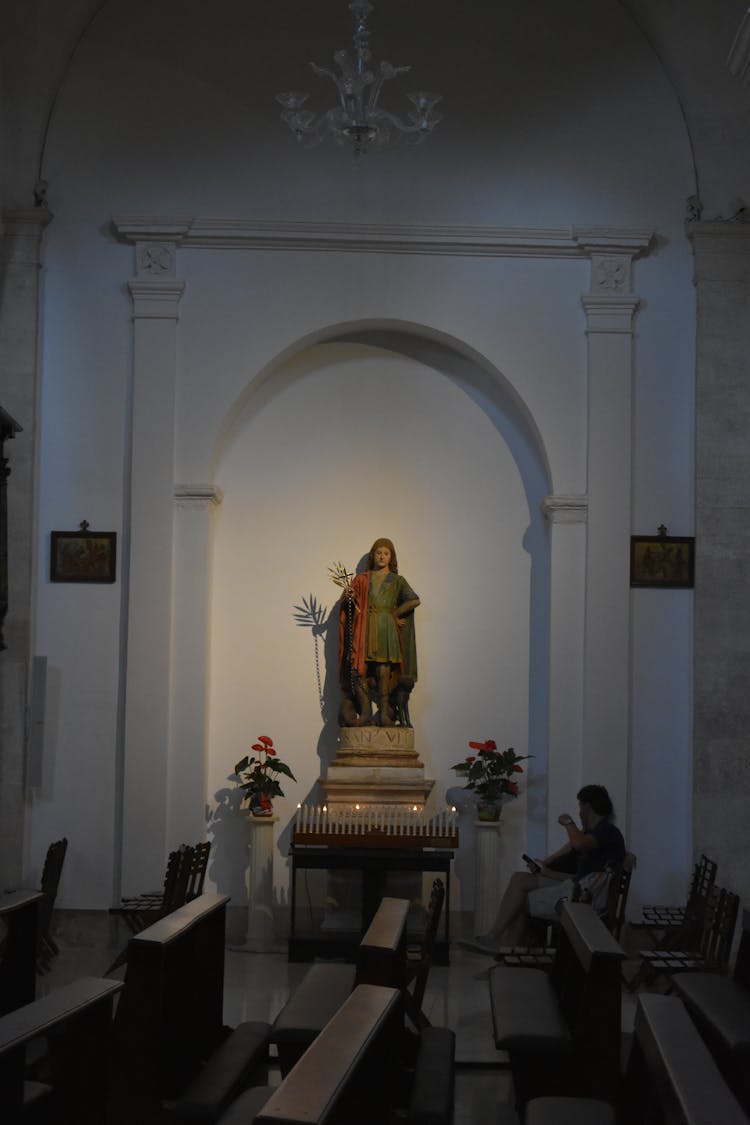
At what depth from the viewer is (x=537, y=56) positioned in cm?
1016

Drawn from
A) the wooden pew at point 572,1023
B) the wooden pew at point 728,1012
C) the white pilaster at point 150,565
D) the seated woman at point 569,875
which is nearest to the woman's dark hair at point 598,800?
the seated woman at point 569,875

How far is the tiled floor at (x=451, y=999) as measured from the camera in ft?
18.9

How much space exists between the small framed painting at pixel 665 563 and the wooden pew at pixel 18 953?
5.94 m

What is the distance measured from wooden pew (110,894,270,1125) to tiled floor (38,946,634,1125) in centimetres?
104

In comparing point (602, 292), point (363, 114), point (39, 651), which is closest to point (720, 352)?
point (602, 292)

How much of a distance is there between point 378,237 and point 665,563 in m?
3.17

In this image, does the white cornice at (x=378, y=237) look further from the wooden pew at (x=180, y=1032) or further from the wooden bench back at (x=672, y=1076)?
the wooden bench back at (x=672, y=1076)

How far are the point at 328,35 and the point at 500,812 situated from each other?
5.88 meters

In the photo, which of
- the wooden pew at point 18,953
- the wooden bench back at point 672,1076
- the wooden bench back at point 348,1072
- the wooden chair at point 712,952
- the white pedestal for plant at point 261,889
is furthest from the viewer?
the white pedestal for plant at point 261,889

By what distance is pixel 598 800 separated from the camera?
26.6ft

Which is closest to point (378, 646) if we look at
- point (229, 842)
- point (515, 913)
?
point (229, 842)

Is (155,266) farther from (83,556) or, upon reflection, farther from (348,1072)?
(348,1072)

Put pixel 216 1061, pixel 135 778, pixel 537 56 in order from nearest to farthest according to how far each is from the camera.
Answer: pixel 216 1061 < pixel 135 778 < pixel 537 56

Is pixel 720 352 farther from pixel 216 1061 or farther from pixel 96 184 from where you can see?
pixel 216 1061
